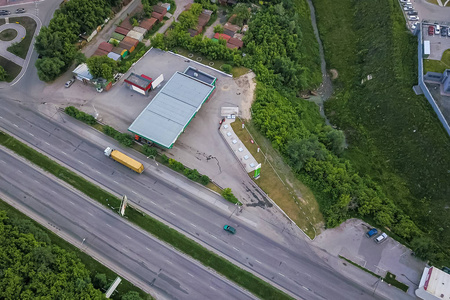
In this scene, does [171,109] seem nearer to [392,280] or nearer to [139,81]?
[139,81]

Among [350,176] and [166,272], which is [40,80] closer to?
[166,272]

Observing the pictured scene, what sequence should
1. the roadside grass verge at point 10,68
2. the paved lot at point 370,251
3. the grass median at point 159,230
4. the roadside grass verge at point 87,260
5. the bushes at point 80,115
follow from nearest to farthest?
the roadside grass verge at point 87,260 < the grass median at point 159,230 < the paved lot at point 370,251 < the bushes at point 80,115 < the roadside grass verge at point 10,68

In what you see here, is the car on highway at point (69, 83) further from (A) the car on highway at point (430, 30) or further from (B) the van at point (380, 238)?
(A) the car on highway at point (430, 30)

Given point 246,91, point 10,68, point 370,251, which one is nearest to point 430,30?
point 246,91

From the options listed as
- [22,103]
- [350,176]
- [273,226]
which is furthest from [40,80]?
[350,176]

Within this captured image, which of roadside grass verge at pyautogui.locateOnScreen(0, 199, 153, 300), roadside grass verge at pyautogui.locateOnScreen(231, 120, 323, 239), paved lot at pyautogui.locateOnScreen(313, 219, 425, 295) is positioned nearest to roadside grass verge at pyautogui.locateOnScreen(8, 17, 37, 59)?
roadside grass verge at pyautogui.locateOnScreen(0, 199, 153, 300)

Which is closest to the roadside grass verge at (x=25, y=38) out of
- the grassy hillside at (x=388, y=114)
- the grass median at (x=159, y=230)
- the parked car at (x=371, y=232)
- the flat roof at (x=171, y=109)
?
the grass median at (x=159, y=230)
